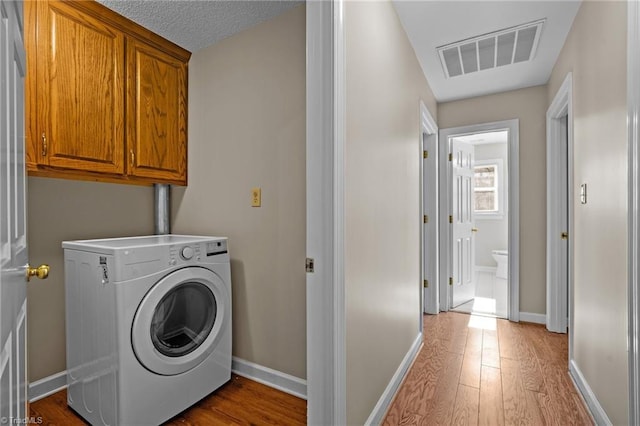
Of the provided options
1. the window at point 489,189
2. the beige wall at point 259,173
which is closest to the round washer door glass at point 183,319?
the beige wall at point 259,173

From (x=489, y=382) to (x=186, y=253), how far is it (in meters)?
2.08

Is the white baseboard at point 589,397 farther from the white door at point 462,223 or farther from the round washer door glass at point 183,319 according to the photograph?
the round washer door glass at point 183,319

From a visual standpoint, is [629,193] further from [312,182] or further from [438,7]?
[438,7]

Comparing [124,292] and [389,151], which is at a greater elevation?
[389,151]

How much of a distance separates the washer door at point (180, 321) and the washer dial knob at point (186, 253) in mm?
67

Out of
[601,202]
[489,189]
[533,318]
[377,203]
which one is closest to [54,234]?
[377,203]

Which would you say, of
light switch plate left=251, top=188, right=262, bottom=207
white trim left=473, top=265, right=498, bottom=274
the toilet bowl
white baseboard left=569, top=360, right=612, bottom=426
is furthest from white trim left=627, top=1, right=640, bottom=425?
white trim left=473, top=265, right=498, bottom=274

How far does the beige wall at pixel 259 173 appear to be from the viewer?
2.06 meters

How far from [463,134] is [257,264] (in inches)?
108

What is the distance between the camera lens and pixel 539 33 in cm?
236

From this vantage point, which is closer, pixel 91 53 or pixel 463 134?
pixel 91 53

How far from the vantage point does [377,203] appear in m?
1.73

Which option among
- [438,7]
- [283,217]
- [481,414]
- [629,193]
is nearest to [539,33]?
[438,7]

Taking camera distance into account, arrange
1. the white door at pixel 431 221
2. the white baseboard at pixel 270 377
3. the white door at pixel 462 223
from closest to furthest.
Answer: the white baseboard at pixel 270 377
the white door at pixel 431 221
the white door at pixel 462 223
